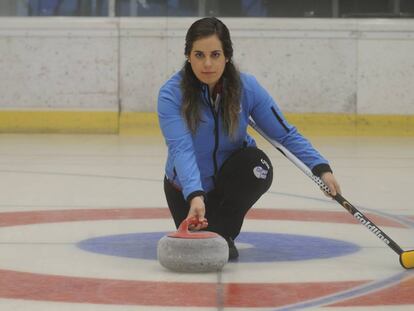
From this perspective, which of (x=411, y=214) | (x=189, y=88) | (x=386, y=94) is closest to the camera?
(x=189, y=88)

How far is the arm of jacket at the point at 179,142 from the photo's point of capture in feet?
10.3

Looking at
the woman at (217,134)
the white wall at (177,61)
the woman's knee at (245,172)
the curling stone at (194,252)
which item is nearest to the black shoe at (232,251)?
the woman at (217,134)

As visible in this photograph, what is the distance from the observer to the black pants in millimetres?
3416

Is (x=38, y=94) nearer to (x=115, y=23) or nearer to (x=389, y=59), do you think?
(x=115, y=23)

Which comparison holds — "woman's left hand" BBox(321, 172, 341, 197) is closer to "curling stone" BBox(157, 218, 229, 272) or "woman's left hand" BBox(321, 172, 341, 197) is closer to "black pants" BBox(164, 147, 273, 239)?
"black pants" BBox(164, 147, 273, 239)

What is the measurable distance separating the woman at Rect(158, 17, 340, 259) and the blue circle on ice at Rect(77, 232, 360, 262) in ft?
0.45

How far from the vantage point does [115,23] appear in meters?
9.90

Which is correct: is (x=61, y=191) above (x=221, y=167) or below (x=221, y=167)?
below

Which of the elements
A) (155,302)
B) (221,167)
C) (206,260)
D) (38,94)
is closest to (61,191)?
(221,167)

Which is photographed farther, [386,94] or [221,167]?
[386,94]

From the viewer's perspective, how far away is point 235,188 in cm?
342

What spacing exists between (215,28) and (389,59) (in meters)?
6.76

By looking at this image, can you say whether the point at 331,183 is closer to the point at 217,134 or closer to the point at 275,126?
the point at 275,126

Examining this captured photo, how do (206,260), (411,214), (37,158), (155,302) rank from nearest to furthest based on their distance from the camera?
(155,302) < (206,260) < (411,214) < (37,158)
